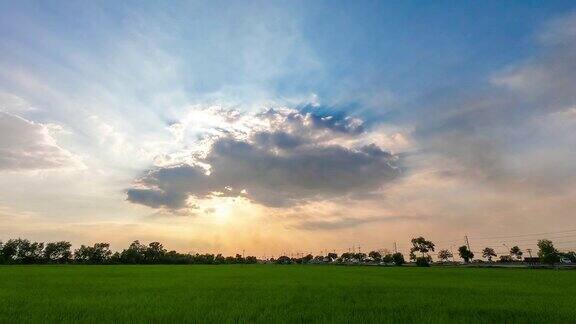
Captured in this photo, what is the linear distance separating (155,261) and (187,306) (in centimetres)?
12087

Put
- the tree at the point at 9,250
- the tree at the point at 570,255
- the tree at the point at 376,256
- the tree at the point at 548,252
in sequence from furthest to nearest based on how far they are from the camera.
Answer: the tree at the point at 376,256
the tree at the point at 570,255
the tree at the point at 9,250
the tree at the point at 548,252

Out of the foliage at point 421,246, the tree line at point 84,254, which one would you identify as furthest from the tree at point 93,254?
the foliage at point 421,246

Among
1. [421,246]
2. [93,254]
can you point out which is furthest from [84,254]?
[421,246]

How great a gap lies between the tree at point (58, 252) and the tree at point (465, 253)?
12785cm

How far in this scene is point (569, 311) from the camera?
12.8 meters

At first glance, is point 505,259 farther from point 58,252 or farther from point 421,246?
point 58,252

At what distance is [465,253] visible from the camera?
121125mm

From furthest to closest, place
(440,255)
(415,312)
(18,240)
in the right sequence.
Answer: (440,255), (18,240), (415,312)

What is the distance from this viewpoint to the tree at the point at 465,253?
120 m

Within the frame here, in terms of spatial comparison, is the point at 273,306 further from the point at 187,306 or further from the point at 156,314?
the point at 156,314

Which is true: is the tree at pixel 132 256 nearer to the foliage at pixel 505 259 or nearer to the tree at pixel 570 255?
the foliage at pixel 505 259

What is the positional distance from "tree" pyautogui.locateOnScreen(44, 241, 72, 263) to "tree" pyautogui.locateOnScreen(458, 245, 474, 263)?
5033 inches

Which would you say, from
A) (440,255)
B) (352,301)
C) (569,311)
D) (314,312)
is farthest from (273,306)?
(440,255)

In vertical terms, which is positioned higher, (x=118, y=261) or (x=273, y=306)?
(x=118, y=261)
